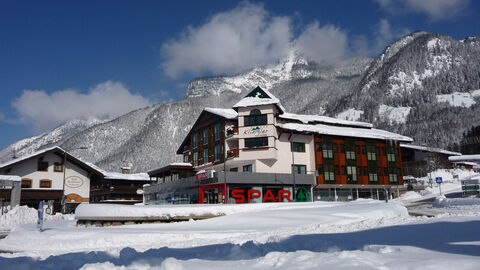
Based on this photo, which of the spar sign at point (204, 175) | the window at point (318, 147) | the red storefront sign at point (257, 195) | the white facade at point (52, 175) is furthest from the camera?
the window at point (318, 147)

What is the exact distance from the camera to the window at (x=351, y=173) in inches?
2147

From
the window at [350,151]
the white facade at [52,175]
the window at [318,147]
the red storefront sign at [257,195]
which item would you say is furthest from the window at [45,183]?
the window at [350,151]

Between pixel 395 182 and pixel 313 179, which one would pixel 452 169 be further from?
pixel 313 179

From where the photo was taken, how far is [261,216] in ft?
76.0

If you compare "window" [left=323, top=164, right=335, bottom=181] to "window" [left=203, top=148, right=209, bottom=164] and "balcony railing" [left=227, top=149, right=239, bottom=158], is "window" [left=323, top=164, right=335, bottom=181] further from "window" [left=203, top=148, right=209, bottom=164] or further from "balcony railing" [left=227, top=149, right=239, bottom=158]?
"window" [left=203, top=148, right=209, bottom=164]

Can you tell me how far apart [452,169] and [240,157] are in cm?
6541

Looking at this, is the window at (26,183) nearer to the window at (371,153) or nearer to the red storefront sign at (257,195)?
the red storefront sign at (257,195)

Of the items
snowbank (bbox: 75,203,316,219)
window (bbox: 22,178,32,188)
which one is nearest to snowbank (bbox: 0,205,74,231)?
snowbank (bbox: 75,203,316,219)

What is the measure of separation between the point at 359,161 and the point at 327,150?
21.0 ft

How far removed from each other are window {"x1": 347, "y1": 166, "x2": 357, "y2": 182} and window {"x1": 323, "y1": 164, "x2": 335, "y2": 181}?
3.15 metres

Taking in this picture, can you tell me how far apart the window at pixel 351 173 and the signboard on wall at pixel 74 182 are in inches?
1478

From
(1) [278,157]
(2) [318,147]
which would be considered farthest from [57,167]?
(2) [318,147]

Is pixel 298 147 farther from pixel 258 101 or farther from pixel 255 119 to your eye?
pixel 258 101

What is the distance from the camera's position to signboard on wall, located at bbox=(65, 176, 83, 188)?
47947 mm
